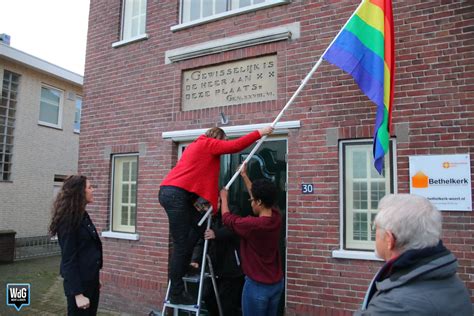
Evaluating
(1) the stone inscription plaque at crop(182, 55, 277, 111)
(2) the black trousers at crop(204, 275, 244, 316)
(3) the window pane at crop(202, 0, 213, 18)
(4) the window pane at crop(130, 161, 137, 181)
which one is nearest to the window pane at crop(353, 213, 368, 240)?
(2) the black trousers at crop(204, 275, 244, 316)

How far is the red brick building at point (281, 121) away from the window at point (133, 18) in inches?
1.0

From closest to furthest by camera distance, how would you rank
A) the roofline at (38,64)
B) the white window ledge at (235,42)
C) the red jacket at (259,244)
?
the red jacket at (259,244)
the white window ledge at (235,42)
the roofline at (38,64)

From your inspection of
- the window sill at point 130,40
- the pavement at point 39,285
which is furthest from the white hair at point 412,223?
the window sill at point 130,40

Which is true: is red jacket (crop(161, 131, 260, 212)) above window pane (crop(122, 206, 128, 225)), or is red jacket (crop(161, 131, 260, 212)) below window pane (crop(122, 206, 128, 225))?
above

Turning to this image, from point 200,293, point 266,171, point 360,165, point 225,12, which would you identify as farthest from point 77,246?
point 225,12

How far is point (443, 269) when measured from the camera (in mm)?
1783

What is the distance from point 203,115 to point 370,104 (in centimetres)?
247

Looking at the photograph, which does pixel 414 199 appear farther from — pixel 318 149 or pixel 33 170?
pixel 33 170

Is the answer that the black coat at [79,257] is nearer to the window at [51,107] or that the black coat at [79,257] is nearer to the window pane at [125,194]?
the window pane at [125,194]

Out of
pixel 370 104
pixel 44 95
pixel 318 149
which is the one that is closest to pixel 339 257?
pixel 318 149

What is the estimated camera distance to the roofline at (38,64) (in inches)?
565

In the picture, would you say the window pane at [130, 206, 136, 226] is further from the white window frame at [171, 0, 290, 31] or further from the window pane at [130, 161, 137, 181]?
the white window frame at [171, 0, 290, 31]

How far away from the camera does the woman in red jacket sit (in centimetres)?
405

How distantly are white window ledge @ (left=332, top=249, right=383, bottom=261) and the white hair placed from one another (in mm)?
2973
